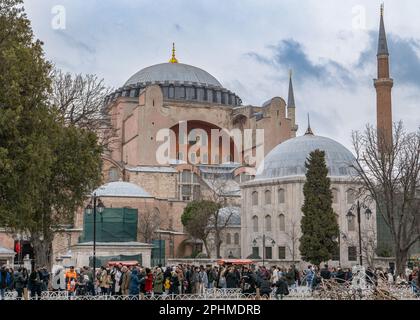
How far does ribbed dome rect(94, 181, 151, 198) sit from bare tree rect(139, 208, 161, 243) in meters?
1.35

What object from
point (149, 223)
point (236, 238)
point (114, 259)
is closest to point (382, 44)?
point (236, 238)

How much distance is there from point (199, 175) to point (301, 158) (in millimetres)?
17236

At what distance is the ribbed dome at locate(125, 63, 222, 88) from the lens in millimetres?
79250

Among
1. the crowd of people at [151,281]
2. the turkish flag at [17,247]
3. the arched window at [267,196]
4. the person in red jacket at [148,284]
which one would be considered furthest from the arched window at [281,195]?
the person in red jacket at [148,284]

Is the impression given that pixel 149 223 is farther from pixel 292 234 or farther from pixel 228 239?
pixel 292 234

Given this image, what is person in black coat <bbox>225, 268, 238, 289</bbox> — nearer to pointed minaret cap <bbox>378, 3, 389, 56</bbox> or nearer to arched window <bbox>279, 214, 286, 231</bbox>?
arched window <bbox>279, 214, 286, 231</bbox>

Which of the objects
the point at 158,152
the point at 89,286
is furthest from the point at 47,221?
the point at 158,152

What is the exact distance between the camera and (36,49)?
848 inches

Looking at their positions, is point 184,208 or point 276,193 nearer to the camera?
point 276,193

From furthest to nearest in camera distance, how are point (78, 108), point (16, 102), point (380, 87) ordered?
point (380, 87)
point (78, 108)
point (16, 102)

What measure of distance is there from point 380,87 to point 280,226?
49.9 feet

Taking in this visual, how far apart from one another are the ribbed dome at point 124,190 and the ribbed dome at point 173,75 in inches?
864

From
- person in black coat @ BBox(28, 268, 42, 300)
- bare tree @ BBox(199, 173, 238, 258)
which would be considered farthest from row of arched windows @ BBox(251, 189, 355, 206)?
person in black coat @ BBox(28, 268, 42, 300)

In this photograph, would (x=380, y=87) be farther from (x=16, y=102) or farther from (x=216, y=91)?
(x=16, y=102)
